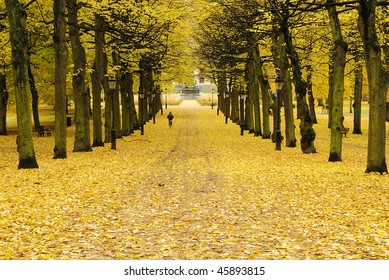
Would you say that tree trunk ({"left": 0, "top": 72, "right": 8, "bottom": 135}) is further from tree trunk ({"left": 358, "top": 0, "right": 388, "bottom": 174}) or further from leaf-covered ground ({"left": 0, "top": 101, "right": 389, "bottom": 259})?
tree trunk ({"left": 358, "top": 0, "right": 388, "bottom": 174})

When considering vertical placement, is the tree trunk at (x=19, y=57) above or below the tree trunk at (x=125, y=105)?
above

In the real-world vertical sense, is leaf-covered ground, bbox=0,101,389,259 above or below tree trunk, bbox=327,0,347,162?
below

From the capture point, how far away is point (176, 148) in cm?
3281

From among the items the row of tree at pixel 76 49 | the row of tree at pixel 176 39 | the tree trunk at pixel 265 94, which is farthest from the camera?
the tree trunk at pixel 265 94

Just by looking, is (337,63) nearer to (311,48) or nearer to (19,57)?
(19,57)

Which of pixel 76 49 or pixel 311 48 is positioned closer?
pixel 76 49

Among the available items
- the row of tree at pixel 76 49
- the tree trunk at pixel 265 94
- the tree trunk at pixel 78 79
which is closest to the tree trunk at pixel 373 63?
the row of tree at pixel 76 49

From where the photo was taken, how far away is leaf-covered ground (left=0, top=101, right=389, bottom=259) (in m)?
9.71

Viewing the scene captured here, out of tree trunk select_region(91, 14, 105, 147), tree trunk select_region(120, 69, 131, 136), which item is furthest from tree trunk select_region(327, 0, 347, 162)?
tree trunk select_region(120, 69, 131, 136)

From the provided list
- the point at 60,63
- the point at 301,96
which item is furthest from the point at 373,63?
the point at 60,63

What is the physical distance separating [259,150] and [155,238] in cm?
2075

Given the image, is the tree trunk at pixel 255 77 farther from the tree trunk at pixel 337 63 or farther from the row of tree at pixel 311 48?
the tree trunk at pixel 337 63

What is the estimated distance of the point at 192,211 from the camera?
13102 mm

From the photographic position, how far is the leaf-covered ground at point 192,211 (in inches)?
382
